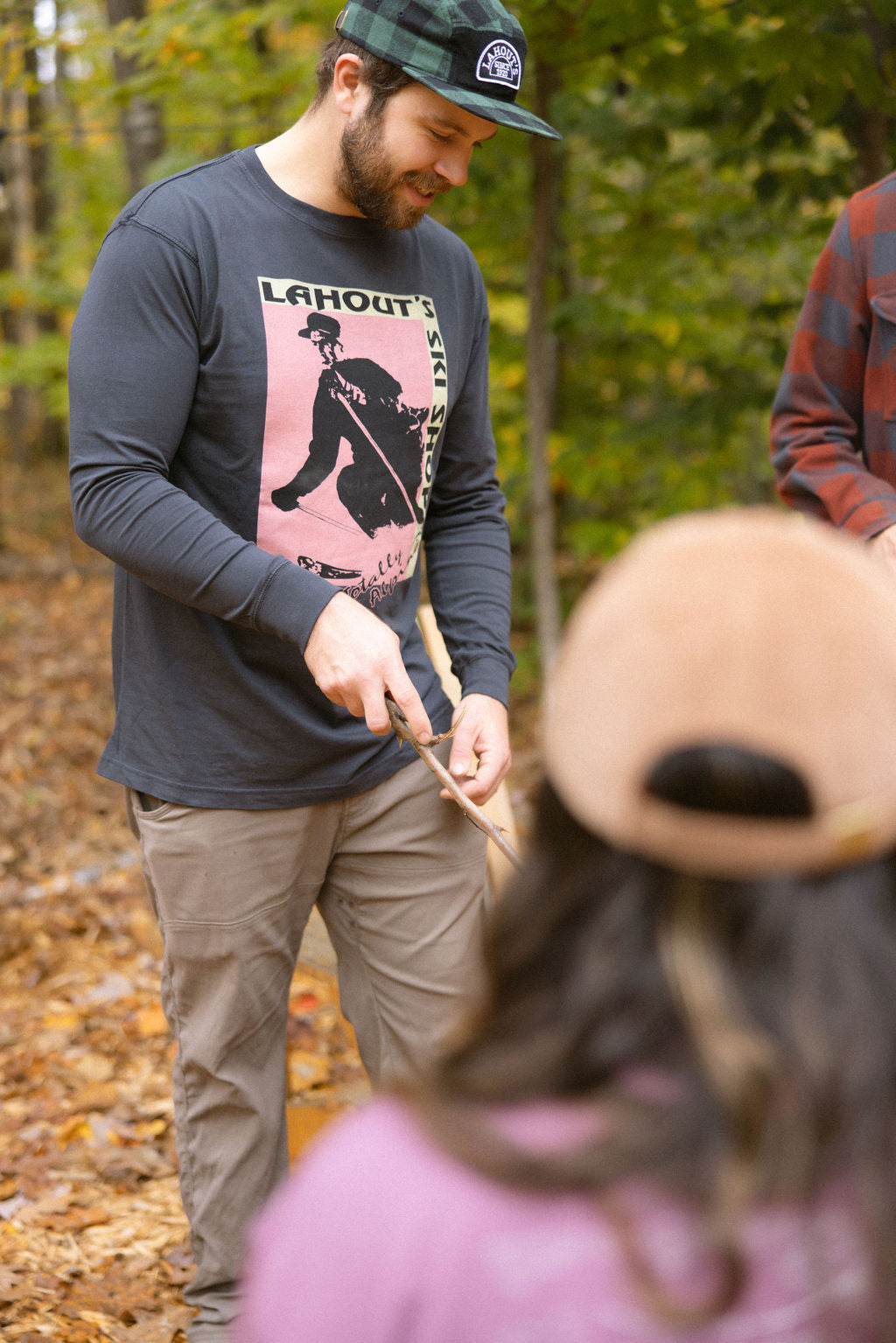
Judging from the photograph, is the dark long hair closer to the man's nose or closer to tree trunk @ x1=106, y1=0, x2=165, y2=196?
the man's nose

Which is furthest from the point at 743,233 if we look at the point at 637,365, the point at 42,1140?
the point at 42,1140

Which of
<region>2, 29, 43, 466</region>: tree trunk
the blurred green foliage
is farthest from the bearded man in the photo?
→ <region>2, 29, 43, 466</region>: tree trunk

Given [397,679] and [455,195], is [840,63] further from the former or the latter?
[397,679]

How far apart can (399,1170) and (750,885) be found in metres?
0.33

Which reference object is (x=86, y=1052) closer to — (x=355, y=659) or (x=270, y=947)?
(x=270, y=947)

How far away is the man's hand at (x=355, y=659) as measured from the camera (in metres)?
1.98

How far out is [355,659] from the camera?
6.50 feet

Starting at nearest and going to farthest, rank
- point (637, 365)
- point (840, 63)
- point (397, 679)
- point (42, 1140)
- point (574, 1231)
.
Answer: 1. point (574, 1231)
2. point (397, 679)
3. point (42, 1140)
4. point (840, 63)
5. point (637, 365)

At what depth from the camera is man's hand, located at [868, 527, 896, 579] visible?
7.59 ft

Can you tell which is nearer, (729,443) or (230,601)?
(230,601)

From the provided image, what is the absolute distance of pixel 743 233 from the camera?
548 centimetres

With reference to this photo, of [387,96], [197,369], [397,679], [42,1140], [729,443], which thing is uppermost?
[387,96]

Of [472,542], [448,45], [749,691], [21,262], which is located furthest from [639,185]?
[21,262]

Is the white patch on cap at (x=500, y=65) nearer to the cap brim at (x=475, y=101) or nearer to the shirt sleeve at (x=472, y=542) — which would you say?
the cap brim at (x=475, y=101)
